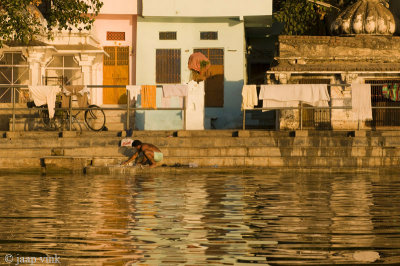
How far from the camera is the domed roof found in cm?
2695

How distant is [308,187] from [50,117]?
10520 mm

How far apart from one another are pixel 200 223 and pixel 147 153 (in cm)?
1049

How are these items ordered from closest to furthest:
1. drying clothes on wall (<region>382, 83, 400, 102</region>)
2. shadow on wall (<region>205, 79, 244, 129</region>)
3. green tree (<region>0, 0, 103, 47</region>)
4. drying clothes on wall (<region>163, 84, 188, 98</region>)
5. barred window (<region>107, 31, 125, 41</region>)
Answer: green tree (<region>0, 0, 103, 47</region>) < drying clothes on wall (<region>163, 84, 188, 98</region>) < drying clothes on wall (<region>382, 83, 400, 102</region>) < shadow on wall (<region>205, 79, 244, 129</region>) < barred window (<region>107, 31, 125, 41</region>)

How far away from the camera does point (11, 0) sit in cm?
2122

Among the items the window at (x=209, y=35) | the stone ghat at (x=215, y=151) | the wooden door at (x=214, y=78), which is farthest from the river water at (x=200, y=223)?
the window at (x=209, y=35)

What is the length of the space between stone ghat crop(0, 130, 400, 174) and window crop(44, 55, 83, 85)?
8280 millimetres

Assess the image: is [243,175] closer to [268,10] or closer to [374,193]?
[374,193]

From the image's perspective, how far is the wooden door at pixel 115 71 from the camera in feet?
→ 97.7

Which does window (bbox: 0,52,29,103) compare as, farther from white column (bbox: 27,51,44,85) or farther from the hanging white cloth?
the hanging white cloth

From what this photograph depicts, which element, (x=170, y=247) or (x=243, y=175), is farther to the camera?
(x=243, y=175)

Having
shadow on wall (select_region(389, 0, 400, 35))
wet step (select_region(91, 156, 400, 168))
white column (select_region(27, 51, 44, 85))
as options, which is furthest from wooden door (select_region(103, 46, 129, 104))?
shadow on wall (select_region(389, 0, 400, 35))

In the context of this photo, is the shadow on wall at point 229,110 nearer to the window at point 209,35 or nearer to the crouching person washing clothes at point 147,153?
the window at point 209,35

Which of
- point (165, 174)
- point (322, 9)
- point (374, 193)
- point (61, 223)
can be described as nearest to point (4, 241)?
point (61, 223)

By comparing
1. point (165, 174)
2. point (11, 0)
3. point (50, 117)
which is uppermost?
point (11, 0)
